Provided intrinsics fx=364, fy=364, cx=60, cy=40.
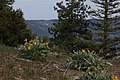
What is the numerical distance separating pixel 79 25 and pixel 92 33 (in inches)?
89.1

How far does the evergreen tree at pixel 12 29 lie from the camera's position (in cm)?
2700

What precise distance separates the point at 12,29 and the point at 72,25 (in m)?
22.1

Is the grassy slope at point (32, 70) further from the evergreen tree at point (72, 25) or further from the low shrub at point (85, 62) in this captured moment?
the evergreen tree at point (72, 25)

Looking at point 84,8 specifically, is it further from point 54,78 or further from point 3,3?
point 54,78

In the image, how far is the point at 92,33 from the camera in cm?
5288

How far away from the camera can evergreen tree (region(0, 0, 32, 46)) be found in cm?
2700

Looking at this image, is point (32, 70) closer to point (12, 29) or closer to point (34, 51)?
point (34, 51)

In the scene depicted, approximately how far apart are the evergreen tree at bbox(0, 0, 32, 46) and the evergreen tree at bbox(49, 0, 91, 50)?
60.8 ft

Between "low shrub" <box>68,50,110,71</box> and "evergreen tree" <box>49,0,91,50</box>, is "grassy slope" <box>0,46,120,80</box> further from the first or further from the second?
"evergreen tree" <box>49,0,91,50</box>

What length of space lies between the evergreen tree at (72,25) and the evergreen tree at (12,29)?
60.8 feet

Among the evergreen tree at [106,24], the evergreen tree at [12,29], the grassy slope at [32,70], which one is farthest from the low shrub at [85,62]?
the evergreen tree at [106,24]

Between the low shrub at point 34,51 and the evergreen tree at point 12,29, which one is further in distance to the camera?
the evergreen tree at point 12,29

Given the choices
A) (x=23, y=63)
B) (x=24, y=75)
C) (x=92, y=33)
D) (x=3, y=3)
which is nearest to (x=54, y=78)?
(x=24, y=75)

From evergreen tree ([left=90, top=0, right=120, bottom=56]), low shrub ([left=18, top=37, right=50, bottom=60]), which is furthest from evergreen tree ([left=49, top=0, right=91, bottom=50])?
low shrub ([left=18, top=37, right=50, bottom=60])
